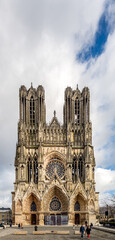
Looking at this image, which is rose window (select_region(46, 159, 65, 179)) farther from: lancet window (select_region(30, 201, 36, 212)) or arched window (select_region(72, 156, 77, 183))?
lancet window (select_region(30, 201, 36, 212))

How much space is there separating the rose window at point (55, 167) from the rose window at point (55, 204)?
16.1 feet

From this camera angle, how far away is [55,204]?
63.3 m

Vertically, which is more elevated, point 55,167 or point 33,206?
point 55,167

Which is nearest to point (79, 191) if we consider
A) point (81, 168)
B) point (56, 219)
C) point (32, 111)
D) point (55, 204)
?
point (81, 168)

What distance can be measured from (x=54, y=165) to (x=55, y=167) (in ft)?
2.78

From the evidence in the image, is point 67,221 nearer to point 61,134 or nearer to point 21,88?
point 61,134

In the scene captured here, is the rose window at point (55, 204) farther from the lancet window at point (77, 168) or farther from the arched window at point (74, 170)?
the arched window at point (74, 170)

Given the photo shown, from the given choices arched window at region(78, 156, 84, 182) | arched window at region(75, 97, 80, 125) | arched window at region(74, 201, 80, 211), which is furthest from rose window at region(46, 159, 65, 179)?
arched window at region(75, 97, 80, 125)

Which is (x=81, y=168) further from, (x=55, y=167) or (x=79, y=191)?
(x=55, y=167)

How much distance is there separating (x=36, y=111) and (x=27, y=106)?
7.73 ft

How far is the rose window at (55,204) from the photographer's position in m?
63.2

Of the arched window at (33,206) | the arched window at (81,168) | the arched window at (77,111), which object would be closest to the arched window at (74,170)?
the arched window at (81,168)

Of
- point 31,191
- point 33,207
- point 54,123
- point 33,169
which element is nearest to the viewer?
point 31,191

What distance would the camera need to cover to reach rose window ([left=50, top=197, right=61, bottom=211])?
6316 centimetres
